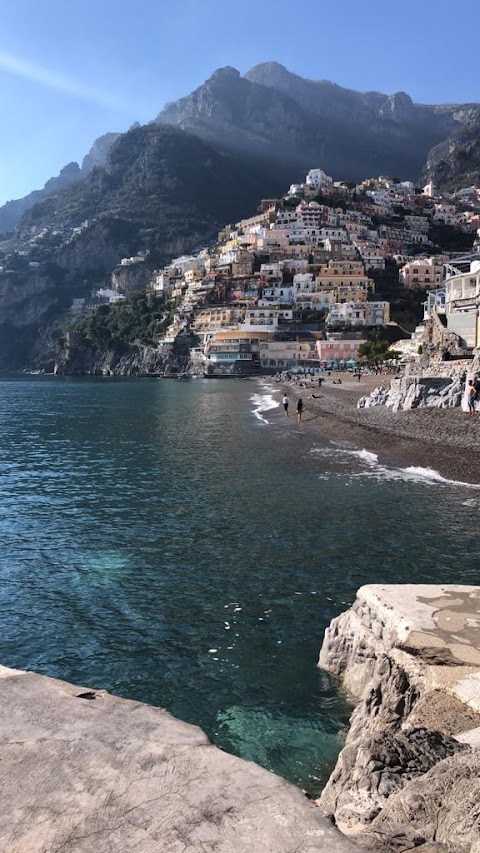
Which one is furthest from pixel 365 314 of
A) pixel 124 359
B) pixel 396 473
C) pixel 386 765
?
pixel 386 765

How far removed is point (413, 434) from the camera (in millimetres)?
30406

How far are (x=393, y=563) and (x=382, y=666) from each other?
21.0ft

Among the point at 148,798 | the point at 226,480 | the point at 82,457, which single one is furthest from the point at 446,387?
the point at 148,798

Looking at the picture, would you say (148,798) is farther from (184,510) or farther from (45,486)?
(45,486)

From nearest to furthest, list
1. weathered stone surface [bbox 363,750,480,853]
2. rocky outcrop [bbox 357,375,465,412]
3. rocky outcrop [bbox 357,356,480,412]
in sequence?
weathered stone surface [bbox 363,750,480,853]
rocky outcrop [bbox 357,356,480,412]
rocky outcrop [bbox 357,375,465,412]

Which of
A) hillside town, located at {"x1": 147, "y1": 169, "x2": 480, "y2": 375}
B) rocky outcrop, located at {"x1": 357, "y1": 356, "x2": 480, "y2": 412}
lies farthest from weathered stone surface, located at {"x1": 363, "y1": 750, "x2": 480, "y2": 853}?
hillside town, located at {"x1": 147, "y1": 169, "x2": 480, "y2": 375}

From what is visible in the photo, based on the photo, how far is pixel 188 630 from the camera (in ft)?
33.2

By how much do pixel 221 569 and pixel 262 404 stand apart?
151 ft

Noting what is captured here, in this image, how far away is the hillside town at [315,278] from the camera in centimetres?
11400

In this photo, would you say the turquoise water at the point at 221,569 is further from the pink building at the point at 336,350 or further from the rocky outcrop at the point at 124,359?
the rocky outcrop at the point at 124,359

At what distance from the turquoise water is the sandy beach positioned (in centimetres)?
157

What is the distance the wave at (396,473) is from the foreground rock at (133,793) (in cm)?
1906

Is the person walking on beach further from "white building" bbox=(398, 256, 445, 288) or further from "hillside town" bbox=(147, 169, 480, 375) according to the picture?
"white building" bbox=(398, 256, 445, 288)

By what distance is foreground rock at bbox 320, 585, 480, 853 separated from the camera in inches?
125
